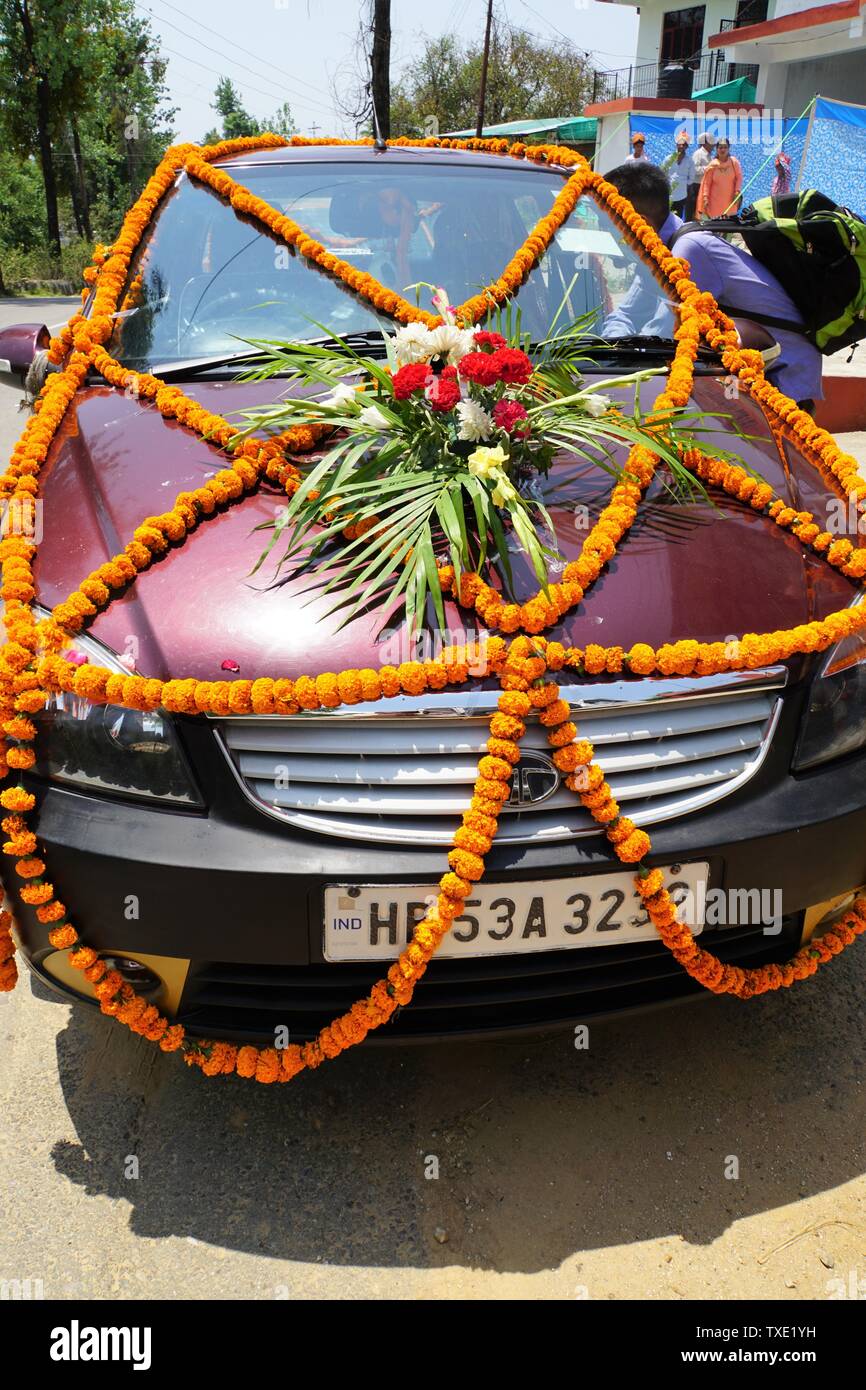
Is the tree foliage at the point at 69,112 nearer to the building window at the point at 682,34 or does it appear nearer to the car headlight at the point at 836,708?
the building window at the point at 682,34

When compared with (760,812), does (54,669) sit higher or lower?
higher

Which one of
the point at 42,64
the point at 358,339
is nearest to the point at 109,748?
the point at 358,339

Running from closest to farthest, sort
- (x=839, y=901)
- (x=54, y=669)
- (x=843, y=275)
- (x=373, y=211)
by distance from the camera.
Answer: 1. (x=54, y=669)
2. (x=839, y=901)
3. (x=373, y=211)
4. (x=843, y=275)

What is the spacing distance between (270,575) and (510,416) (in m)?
0.61

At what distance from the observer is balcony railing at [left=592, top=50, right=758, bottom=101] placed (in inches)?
1078

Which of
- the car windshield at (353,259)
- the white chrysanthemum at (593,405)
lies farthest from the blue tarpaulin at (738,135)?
the white chrysanthemum at (593,405)

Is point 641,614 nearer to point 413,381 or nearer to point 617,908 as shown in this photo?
point 617,908

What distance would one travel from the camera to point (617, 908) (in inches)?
75.2

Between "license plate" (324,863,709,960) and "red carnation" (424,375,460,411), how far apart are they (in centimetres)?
101

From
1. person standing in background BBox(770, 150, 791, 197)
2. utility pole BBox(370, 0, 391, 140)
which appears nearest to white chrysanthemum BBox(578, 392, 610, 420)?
utility pole BBox(370, 0, 391, 140)

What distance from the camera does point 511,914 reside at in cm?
186
